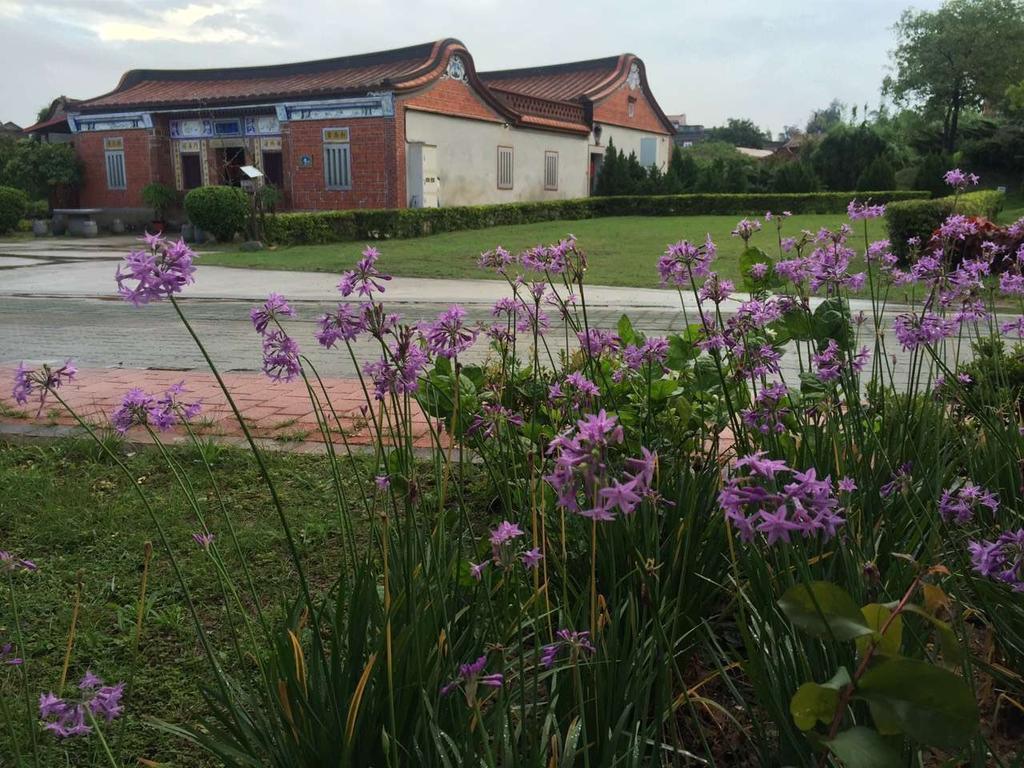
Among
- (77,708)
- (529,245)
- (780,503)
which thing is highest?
(780,503)

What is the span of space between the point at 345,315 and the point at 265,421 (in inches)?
121

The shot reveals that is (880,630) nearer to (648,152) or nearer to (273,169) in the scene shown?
(273,169)

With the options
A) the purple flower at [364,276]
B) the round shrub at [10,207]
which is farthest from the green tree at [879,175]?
the purple flower at [364,276]

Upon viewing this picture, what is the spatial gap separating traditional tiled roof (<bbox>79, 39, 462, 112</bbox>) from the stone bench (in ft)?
10.5

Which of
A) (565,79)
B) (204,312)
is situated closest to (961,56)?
(565,79)

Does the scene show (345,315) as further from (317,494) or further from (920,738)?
(317,494)

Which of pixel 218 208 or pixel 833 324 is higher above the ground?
pixel 218 208

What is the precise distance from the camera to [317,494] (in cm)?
336

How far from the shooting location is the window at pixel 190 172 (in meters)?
26.4

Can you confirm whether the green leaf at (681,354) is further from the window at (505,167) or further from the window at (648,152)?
the window at (648,152)

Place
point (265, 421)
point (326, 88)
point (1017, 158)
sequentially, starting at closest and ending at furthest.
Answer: point (265, 421)
point (326, 88)
point (1017, 158)

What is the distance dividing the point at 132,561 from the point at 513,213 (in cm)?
2370

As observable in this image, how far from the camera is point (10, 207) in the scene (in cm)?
2306

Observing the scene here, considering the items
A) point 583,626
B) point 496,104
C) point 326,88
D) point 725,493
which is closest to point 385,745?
point 583,626
